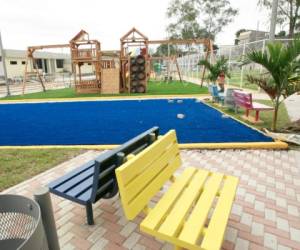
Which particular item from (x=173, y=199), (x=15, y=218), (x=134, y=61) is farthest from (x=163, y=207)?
(x=134, y=61)

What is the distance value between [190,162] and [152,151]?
210cm

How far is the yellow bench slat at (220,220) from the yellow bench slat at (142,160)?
701 mm

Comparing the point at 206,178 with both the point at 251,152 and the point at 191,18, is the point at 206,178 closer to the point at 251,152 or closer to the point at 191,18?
the point at 251,152

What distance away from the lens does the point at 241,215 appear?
280 cm

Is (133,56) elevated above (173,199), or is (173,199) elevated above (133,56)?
(133,56)

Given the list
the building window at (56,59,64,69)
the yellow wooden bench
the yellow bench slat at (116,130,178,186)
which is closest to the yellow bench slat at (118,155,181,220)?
the yellow wooden bench

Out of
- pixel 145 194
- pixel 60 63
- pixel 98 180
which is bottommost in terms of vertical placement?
pixel 145 194

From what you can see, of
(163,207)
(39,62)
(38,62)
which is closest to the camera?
(163,207)

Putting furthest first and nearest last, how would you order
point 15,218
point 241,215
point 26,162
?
point 26,162 → point 241,215 → point 15,218

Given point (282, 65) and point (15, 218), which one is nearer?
point (15, 218)

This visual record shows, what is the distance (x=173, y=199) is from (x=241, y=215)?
1.02 metres

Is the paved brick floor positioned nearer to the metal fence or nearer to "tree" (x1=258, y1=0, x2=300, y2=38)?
the metal fence

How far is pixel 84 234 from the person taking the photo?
2.53 meters

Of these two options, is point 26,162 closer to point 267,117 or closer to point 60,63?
point 267,117
